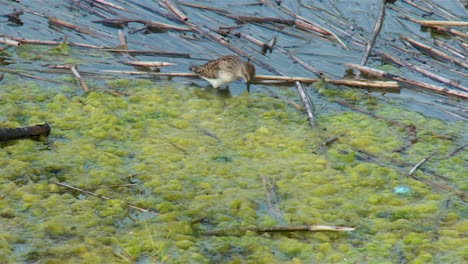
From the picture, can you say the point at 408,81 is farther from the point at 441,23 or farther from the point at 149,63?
the point at 149,63

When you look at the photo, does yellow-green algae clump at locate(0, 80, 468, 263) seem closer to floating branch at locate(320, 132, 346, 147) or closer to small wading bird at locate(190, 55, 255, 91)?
floating branch at locate(320, 132, 346, 147)

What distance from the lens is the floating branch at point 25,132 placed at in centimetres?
658

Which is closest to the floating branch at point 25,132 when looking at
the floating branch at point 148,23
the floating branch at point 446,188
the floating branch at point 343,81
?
the floating branch at point 343,81

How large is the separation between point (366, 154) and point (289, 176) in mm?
877

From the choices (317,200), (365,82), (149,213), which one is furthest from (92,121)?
(365,82)

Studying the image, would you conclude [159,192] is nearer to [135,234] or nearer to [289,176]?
[135,234]

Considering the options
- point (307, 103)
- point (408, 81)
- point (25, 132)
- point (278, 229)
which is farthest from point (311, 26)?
point (278, 229)

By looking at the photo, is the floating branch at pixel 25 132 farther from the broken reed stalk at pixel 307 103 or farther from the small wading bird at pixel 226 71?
the broken reed stalk at pixel 307 103

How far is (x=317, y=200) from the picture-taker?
6254 millimetres

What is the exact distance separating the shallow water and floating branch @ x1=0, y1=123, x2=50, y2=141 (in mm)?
69

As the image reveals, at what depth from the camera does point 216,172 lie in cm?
656

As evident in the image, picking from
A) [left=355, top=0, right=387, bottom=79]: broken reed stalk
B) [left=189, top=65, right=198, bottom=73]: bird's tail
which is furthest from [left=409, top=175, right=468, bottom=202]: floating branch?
[left=189, top=65, right=198, bottom=73]: bird's tail

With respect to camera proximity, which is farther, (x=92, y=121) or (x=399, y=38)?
(x=399, y=38)

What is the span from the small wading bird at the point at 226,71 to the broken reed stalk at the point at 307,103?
516mm
